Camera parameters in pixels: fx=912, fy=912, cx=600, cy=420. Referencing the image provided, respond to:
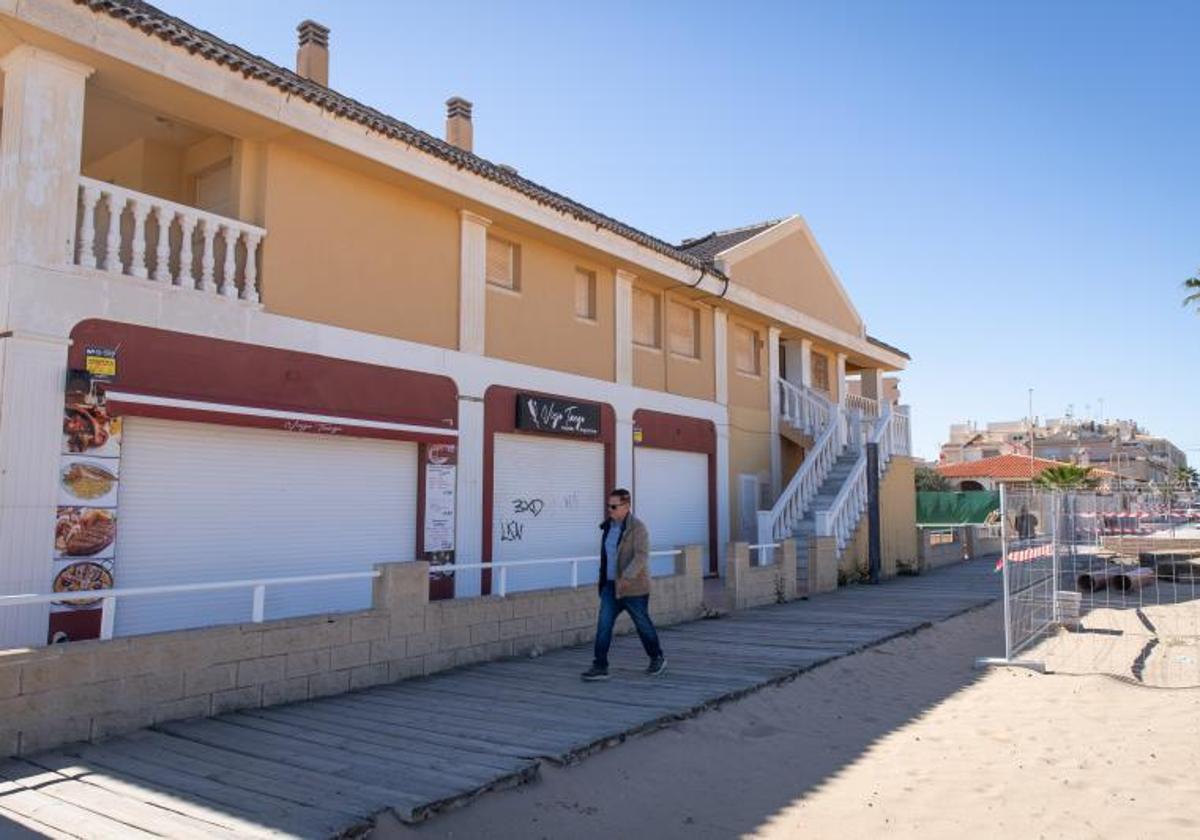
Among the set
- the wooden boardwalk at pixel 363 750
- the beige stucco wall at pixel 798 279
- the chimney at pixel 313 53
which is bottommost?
the wooden boardwalk at pixel 363 750

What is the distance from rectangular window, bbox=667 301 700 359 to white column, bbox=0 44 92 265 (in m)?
10.7

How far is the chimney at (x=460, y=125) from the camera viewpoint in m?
15.6

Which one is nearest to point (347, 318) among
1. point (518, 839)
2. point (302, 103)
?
point (302, 103)

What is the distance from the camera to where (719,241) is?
20719mm

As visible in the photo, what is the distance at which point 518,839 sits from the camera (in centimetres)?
470

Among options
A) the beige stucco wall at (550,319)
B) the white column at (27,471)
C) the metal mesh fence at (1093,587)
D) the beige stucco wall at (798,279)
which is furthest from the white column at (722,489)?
the white column at (27,471)

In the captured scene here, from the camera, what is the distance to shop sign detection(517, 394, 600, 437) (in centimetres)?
1316

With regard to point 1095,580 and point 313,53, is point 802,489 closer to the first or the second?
point 1095,580

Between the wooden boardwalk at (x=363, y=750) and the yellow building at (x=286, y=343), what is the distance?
8.98 feet

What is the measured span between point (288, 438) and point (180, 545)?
5.49 ft

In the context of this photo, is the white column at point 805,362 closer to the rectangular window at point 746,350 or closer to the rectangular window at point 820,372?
the rectangular window at point 820,372

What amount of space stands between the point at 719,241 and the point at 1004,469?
2791cm

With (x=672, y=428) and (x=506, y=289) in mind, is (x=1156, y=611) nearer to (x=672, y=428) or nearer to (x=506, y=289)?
(x=672, y=428)

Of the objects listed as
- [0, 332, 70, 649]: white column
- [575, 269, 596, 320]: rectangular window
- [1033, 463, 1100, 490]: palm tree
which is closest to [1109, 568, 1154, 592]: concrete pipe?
[575, 269, 596, 320]: rectangular window
